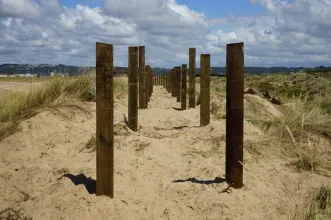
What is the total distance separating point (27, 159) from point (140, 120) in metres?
3.52

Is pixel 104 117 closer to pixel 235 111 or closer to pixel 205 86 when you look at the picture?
pixel 235 111

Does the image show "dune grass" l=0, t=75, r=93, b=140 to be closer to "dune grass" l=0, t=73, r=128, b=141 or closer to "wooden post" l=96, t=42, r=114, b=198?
"dune grass" l=0, t=73, r=128, b=141

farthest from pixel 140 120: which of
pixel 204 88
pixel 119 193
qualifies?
pixel 119 193

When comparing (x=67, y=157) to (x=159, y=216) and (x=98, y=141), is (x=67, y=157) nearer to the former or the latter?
(x=98, y=141)

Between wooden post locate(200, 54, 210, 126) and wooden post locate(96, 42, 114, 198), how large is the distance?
3883 mm

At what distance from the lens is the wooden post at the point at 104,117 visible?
4246 mm

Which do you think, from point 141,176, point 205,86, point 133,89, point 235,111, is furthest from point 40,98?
point 235,111

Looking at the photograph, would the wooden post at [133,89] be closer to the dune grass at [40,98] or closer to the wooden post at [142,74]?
the dune grass at [40,98]

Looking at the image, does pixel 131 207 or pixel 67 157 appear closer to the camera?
pixel 131 207

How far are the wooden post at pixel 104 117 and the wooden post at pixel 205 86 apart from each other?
12.7 ft

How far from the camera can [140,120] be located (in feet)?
29.7

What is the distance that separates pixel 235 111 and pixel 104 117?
154 cm

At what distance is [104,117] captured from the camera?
4281 millimetres

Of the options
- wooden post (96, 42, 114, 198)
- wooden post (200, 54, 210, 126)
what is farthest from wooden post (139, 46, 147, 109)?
wooden post (96, 42, 114, 198)
